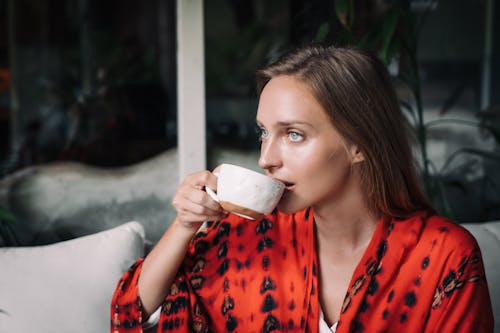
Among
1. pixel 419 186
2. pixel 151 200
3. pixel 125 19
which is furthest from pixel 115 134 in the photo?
pixel 419 186

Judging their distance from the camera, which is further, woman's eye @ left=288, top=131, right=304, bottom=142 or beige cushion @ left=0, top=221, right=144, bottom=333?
beige cushion @ left=0, top=221, right=144, bottom=333

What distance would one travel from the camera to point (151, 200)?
2051 mm

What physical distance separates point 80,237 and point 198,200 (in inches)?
26.7

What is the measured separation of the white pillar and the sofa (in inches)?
8.2

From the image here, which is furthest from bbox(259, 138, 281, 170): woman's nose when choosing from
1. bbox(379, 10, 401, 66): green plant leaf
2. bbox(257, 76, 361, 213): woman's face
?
bbox(379, 10, 401, 66): green plant leaf

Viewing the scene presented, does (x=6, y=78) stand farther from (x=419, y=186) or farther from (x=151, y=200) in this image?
(x=419, y=186)

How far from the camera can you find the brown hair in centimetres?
114

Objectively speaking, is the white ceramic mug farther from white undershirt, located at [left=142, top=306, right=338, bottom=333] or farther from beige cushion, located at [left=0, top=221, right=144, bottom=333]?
beige cushion, located at [left=0, top=221, right=144, bottom=333]

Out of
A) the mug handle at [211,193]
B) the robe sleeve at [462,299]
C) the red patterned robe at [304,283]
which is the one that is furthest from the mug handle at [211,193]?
the robe sleeve at [462,299]

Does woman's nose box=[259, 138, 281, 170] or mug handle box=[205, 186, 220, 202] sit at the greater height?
woman's nose box=[259, 138, 281, 170]

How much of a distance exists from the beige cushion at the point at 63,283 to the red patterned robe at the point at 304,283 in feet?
0.45

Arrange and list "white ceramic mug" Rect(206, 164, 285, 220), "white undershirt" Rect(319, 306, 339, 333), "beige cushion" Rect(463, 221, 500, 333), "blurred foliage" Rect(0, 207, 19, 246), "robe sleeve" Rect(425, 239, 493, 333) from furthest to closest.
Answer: "blurred foliage" Rect(0, 207, 19, 246) → "beige cushion" Rect(463, 221, 500, 333) → "white undershirt" Rect(319, 306, 339, 333) → "robe sleeve" Rect(425, 239, 493, 333) → "white ceramic mug" Rect(206, 164, 285, 220)

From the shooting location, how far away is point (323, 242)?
4.34 feet

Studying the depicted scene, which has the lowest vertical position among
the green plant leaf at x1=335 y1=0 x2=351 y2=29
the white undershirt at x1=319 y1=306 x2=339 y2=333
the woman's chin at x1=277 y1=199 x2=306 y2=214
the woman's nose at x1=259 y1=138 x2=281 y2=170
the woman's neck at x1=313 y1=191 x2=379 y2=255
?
the white undershirt at x1=319 y1=306 x2=339 y2=333
